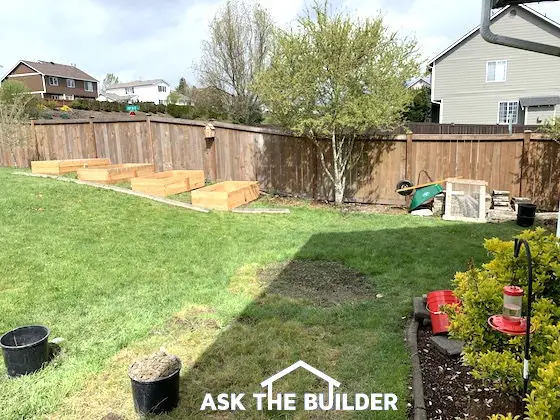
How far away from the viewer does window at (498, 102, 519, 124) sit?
23.2 meters

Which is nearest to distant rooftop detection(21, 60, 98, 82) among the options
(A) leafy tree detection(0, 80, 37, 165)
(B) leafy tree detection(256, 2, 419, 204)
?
(A) leafy tree detection(0, 80, 37, 165)

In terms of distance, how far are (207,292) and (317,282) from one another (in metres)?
1.30

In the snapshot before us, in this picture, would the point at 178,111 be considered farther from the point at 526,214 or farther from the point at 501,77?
the point at 526,214

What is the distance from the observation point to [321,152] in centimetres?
960

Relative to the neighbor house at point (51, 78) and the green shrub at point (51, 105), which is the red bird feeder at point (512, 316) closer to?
the green shrub at point (51, 105)

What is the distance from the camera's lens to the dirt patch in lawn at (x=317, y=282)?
15.0 ft

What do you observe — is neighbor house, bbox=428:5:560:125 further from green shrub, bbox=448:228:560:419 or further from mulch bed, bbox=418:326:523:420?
green shrub, bbox=448:228:560:419

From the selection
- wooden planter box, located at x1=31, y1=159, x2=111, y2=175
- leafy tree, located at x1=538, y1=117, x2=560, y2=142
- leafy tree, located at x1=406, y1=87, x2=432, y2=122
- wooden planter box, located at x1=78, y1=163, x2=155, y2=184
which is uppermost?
leafy tree, located at x1=406, y1=87, x2=432, y2=122

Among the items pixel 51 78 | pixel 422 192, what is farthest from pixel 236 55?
pixel 51 78

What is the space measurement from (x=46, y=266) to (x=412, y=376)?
14.5ft

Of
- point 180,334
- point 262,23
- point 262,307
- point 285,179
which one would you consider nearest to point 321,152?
point 285,179

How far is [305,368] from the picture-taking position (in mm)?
3201

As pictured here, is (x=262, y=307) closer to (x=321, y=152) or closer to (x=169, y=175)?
(x=321, y=152)

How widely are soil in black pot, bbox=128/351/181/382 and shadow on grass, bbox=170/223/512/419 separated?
244 mm
